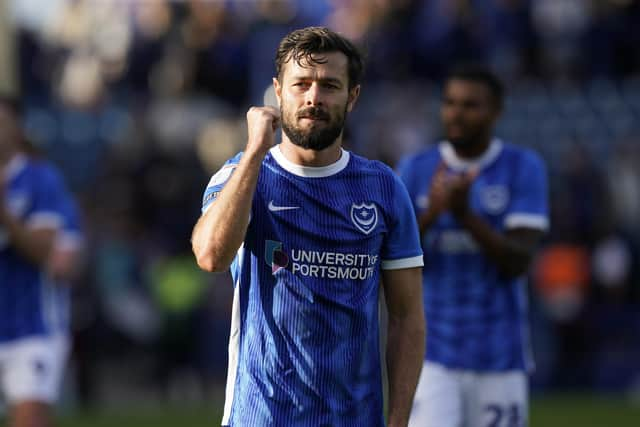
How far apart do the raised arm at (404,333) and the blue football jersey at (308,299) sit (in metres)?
0.07

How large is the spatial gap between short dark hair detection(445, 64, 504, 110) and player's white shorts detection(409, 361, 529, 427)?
157 cm

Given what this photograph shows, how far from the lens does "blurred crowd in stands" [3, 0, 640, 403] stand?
1485cm

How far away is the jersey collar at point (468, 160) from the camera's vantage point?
721 centimetres

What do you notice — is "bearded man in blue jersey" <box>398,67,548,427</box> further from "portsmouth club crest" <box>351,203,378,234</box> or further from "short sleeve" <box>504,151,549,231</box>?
"portsmouth club crest" <box>351,203,378,234</box>

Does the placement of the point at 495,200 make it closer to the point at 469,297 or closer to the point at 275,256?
the point at 469,297

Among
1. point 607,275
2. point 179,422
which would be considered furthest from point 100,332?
point 607,275

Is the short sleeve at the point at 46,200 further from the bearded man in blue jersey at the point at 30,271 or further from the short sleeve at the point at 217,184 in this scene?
the short sleeve at the point at 217,184

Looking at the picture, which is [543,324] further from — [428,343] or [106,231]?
[428,343]

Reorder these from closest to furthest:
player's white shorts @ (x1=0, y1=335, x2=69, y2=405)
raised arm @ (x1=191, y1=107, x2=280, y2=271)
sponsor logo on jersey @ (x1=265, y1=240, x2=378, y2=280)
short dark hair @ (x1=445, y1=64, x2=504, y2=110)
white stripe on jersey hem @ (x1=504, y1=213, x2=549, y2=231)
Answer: raised arm @ (x1=191, y1=107, x2=280, y2=271)
sponsor logo on jersey @ (x1=265, y1=240, x2=378, y2=280)
white stripe on jersey hem @ (x1=504, y1=213, x2=549, y2=231)
short dark hair @ (x1=445, y1=64, x2=504, y2=110)
player's white shorts @ (x1=0, y1=335, x2=69, y2=405)

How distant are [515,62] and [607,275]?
315 centimetres

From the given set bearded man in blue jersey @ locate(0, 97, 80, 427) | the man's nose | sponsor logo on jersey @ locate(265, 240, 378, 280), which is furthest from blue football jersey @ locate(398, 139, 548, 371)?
bearded man in blue jersey @ locate(0, 97, 80, 427)

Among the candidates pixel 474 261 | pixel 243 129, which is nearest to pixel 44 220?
pixel 474 261

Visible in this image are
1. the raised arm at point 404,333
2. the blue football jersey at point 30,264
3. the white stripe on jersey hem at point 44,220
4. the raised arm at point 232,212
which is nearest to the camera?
the raised arm at point 232,212

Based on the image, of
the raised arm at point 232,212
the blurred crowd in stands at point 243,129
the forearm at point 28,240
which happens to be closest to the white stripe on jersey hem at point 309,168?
the raised arm at point 232,212
